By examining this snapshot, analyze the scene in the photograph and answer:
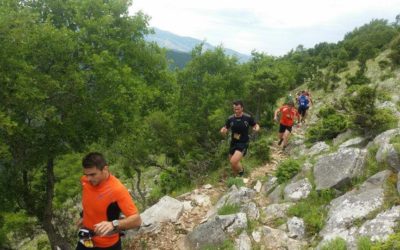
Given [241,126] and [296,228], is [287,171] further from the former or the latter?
[296,228]

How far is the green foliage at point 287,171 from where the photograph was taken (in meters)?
12.3

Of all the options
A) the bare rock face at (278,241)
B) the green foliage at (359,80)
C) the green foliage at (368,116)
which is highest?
the green foliage at (359,80)

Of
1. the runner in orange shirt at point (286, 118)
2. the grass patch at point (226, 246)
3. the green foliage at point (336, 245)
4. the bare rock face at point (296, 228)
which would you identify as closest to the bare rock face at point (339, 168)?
the bare rock face at point (296, 228)

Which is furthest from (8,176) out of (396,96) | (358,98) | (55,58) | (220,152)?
(396,96)

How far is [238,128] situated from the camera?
1266 centimetres

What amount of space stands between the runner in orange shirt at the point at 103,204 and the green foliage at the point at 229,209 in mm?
4807

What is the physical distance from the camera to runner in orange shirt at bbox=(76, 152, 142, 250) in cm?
555

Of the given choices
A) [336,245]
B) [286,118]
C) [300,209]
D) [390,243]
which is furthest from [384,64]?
[390,243]

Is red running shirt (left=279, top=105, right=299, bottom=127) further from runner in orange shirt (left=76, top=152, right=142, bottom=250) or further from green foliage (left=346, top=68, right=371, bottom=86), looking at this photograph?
green foliage (left=346, top=68, right=371, bottom=86)

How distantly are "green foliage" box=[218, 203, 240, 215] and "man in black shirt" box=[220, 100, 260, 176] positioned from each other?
2.45 metres

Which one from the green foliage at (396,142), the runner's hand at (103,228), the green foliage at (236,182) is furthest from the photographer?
the green foliage at (236,182)

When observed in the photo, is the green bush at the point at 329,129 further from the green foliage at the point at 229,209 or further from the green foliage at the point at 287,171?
the green foliage at the point at 229,209

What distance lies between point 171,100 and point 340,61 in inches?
1691

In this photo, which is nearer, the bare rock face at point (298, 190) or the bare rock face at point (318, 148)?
the bare rock face at point (298, 190)
